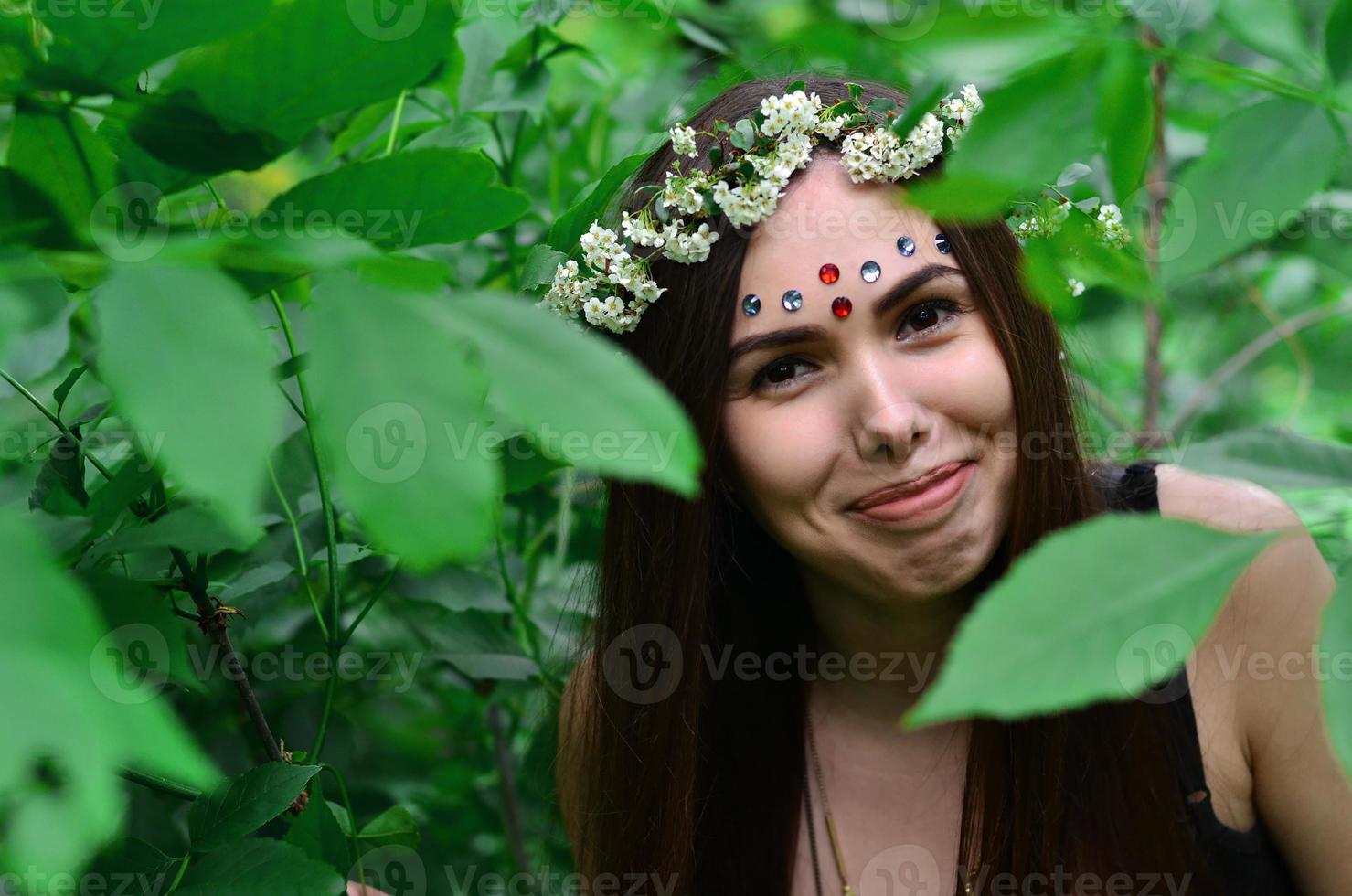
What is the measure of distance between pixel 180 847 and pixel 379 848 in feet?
0.63

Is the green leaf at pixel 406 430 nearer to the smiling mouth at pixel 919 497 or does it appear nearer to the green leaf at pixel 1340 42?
the green leaf at pixel 1340 42

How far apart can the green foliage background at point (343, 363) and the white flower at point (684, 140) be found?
0.16 meters

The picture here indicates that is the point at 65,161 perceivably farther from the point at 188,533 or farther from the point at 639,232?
the point at 639,232

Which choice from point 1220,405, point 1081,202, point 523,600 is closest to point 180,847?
point 523,600

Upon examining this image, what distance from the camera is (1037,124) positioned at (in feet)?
1.48

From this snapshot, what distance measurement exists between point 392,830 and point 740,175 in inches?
27.8

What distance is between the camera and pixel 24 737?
0.32 metres

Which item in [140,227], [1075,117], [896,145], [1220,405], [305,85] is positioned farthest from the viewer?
[1220,405]

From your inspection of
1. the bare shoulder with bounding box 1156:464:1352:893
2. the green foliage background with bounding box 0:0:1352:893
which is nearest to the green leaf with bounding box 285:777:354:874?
the green foliage background with bounding box 0:0:1352:893

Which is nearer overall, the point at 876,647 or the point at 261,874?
the point at 261,874

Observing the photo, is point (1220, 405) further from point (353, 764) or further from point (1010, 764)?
point (353, 764)

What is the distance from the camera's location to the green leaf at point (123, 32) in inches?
21.6

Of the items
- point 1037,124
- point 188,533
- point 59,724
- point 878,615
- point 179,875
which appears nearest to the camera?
point 59,724

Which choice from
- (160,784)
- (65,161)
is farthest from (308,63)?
(160,784)
